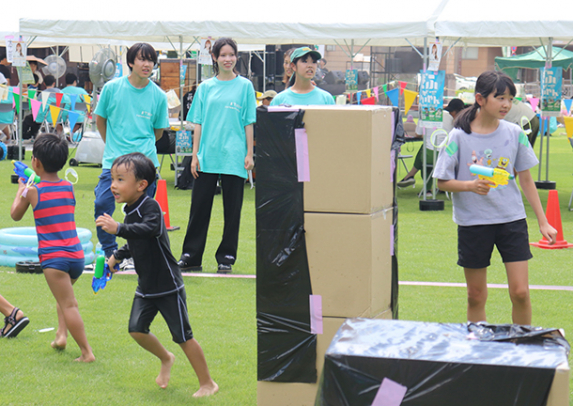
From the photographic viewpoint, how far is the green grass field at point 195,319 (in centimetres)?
384

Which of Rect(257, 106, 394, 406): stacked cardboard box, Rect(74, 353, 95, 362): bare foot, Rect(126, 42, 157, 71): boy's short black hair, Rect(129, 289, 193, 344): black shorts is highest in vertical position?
Rect(126, 42, 157, 71): boy's short black hair

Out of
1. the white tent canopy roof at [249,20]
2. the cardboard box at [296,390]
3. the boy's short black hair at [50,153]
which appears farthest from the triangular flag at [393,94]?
the cardboard box at [296,390]

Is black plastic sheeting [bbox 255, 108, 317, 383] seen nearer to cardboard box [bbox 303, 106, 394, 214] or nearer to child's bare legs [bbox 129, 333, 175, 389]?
cardboard box [bbox 303, 106, 394, 214]

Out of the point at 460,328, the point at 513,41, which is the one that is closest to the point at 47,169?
the point at 460,328

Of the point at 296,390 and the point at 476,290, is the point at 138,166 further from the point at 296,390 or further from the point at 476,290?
the point at 476,290

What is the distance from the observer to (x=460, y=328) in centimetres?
246

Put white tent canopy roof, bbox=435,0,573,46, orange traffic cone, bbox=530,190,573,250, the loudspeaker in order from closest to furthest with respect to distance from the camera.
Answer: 1. orange traffic cone, bbox=530,190,573,250
2. white tent canopy roof, bbox=435,0,573,46
3. the loudspeaker

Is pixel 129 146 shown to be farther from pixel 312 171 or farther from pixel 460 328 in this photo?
pixel 460 328

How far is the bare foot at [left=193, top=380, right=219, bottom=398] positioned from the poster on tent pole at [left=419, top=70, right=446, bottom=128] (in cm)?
709

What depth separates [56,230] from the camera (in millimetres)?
4219

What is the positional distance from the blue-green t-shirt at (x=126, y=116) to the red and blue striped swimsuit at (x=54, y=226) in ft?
6.03

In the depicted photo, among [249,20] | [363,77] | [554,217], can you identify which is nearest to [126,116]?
[554,217]

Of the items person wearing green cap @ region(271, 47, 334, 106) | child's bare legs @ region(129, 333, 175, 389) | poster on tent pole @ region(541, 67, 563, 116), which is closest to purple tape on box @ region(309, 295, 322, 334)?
child's bare legs @ region(129, 333, 175, 389)

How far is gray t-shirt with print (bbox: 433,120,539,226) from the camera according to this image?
3.93 metres
